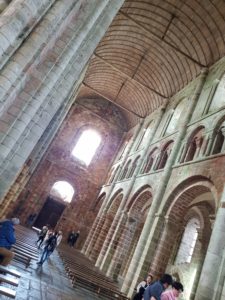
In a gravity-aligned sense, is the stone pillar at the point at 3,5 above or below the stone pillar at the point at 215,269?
above

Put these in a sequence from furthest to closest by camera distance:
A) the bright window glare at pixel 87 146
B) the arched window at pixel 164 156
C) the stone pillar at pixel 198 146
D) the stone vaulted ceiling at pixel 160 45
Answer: the bright window glare at pixel 87 146, the arched window at pixel 164 156, the stone vaulted ceiling at pixel 160 45, the stone pillar at pixel 198 146

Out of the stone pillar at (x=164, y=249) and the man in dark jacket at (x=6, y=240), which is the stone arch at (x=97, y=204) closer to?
the stone pillar at (x=164, y=249)

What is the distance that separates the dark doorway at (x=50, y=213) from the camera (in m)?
24.1

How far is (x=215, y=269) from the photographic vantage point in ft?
25.0

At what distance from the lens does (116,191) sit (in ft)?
69.3

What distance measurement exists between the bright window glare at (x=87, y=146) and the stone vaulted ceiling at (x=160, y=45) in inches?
272

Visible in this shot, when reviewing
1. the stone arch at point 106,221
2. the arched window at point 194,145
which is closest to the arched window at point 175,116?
the arched window at point 194,145

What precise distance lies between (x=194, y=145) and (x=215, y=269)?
6.74 m

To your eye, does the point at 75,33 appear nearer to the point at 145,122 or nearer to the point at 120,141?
the point at 145,122

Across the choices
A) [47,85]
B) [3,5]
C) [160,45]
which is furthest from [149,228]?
[3,5]

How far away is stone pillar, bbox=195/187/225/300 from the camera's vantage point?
7316mm

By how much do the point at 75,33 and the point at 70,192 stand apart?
69.5 ft

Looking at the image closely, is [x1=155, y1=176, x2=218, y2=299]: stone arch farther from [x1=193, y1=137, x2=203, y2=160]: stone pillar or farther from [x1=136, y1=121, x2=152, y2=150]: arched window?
[x1=136, y1=121, x2=152, y2=150]: arched window

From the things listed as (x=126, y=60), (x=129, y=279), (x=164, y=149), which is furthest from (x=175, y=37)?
(x=129, y=279)
